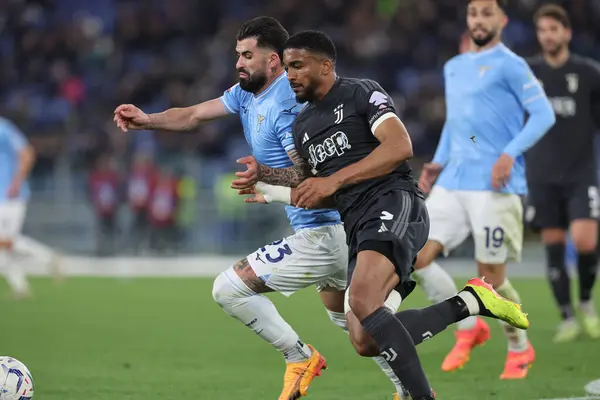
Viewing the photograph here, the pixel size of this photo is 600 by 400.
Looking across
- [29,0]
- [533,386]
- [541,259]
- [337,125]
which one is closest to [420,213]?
[337,125]

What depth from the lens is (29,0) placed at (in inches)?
1052

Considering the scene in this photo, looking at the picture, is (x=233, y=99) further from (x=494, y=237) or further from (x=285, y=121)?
(x=494, y=237)

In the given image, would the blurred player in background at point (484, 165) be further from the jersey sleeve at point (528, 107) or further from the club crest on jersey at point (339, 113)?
the club crest on jersey at point (339, 113)

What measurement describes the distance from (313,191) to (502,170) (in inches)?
86.2

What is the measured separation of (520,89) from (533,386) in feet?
6.93

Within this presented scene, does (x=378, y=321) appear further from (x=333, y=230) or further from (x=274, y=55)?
(x=274, y=55)

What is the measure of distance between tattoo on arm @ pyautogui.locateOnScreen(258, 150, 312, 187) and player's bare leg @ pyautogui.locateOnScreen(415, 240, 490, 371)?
1918 mm

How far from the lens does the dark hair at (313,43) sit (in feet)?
19.1

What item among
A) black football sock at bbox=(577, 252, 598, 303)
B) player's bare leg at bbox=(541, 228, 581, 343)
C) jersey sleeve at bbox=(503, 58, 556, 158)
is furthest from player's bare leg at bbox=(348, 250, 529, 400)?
black football sock at bbox=(577, 252, 598, 303)

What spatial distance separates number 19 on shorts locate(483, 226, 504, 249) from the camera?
768 cm

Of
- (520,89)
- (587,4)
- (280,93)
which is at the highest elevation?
(587,4)

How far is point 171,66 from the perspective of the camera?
80.5ft

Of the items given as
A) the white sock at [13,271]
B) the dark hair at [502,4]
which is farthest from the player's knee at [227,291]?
the white sock at [13,271]

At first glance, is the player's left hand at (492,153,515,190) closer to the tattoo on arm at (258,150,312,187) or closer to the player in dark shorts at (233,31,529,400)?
the player in dark shorts at (233,31,529,400)
